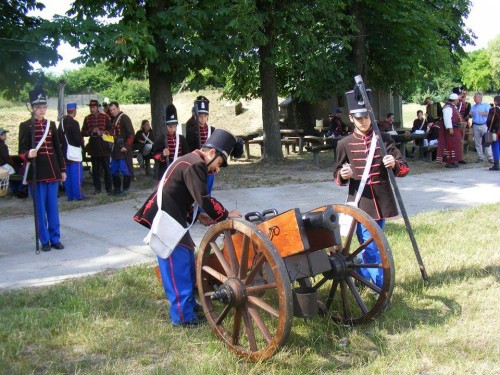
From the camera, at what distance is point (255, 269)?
4.36 metres

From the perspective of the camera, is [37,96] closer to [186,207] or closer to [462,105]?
[186,207]

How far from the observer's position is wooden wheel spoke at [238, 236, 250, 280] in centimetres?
436

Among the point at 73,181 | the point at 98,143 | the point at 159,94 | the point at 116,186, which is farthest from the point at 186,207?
the point at 159,94

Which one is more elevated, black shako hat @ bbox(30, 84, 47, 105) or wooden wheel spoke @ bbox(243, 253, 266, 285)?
black shako hat @ bbox(30, 84, 47, 105)

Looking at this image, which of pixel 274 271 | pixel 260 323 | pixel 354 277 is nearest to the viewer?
pixel 274 271

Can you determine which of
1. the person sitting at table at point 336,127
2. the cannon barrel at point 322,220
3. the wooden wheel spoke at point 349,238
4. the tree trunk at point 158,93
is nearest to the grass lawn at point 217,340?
the wooden wheel spoke at point 349,238

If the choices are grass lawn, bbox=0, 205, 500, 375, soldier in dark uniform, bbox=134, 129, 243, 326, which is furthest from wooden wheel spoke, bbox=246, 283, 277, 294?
soldier in dark uniform, bbox=134, 129, 243, 326

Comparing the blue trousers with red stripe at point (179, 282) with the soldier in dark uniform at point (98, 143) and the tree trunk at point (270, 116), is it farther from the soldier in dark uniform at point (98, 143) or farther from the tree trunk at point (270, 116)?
the tree trunk at point (270, 116)

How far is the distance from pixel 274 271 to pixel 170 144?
18.9 feet

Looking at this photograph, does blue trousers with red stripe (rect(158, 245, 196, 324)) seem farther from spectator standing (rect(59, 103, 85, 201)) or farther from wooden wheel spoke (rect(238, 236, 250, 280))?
spectator standing (rect(59, 103, 85, 201))

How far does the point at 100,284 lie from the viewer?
20.3 ft

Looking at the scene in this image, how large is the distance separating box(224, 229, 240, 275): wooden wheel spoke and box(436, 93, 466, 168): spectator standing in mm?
11745

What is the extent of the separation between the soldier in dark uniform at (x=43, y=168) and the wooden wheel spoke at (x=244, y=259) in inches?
162

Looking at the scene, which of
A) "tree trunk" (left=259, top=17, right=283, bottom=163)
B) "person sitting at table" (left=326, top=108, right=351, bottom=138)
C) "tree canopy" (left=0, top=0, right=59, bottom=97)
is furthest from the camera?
"person sitting at table" (left=326, top=108, right=351, bottom=138)
